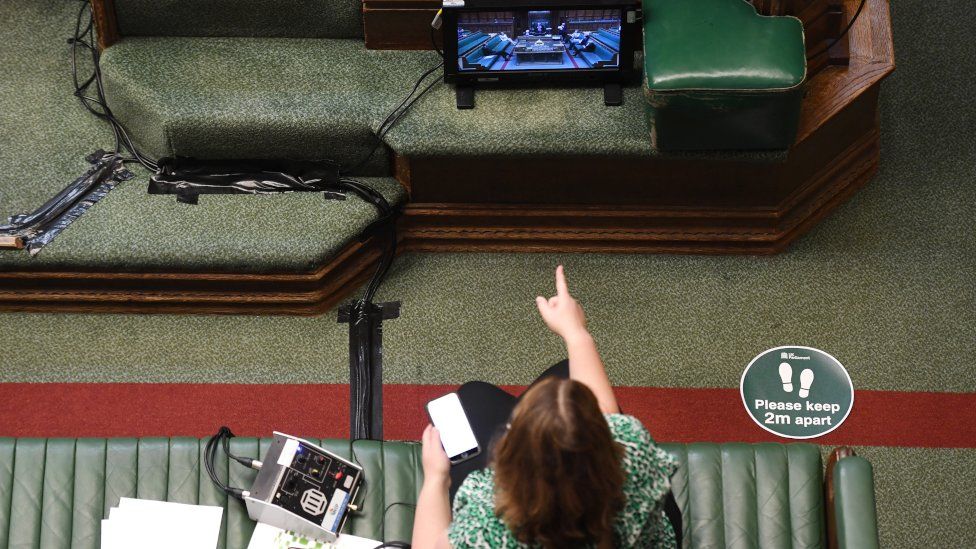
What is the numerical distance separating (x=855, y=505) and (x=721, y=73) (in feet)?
4.25

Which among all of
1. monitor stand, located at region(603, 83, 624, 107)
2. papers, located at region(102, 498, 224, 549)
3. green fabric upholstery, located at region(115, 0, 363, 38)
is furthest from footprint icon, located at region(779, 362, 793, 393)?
green fabric upholstery, located at region(115, 0, 363, 38)

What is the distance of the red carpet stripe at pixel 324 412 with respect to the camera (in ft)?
10.1

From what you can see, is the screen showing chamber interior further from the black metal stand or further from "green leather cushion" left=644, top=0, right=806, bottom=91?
the black metal stand

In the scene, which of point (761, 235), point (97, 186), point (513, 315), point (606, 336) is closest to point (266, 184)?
point (97, 186)

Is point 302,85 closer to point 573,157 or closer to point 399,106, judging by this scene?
point 399,106

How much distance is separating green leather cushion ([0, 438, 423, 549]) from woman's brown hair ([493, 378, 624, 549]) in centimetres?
91

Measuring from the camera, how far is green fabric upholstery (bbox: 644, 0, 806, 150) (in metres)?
2.93

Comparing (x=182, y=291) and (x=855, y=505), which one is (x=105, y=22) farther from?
(x=855, y=505)

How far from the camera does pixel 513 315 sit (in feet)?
11.0

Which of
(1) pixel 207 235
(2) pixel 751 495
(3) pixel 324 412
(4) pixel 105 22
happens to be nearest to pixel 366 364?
(3) pixel 324 412

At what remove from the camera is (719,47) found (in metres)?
2.97

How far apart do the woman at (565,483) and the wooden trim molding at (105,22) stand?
7.86 feet

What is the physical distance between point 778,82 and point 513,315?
1112 mm

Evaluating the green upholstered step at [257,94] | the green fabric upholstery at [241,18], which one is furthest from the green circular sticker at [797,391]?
the green fabric upholstery at [241,18]
